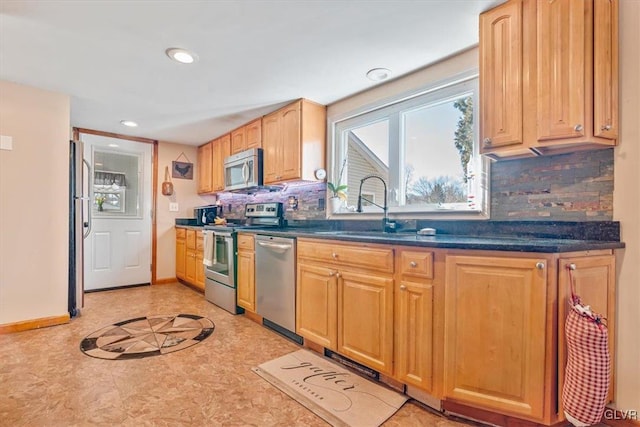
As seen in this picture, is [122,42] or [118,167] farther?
[118,167]

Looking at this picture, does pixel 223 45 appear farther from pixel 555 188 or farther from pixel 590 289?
pixel 590 289

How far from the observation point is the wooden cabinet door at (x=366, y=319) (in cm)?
177

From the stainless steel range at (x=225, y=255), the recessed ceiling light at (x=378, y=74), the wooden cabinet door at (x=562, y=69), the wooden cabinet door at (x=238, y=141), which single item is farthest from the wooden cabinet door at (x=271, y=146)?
the wooden cabinet door at (x=562, y=69)

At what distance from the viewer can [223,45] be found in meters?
2.09

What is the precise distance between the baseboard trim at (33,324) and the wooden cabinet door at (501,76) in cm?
378

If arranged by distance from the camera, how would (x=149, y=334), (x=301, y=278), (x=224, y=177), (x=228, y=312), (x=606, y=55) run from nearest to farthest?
(x=606, y=55) → (x=301, y=278) → (x=149, y=334) → (x=228, y=312) → (x=224, y=177)

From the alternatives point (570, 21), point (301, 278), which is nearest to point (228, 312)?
point (301, 278)

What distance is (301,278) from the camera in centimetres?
239

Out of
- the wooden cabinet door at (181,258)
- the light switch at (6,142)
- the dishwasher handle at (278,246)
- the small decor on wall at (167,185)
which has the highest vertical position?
the light switch at (6,142)

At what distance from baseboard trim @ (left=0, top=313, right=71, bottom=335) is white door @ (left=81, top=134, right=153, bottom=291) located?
1395mm

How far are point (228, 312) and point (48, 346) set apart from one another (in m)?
1.43

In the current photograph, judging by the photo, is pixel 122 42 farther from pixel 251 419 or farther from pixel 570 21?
pixel 570 21

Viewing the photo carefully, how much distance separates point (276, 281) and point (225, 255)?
0.99 m

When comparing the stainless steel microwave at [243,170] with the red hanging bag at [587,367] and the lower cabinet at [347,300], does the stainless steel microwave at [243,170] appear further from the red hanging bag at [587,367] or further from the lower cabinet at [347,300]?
the red hanging bag at [587,367]
